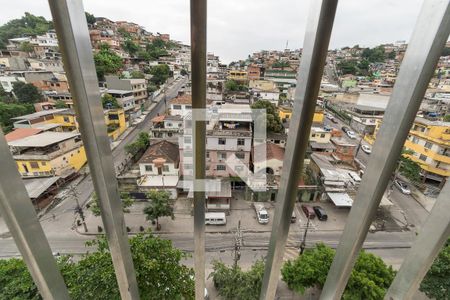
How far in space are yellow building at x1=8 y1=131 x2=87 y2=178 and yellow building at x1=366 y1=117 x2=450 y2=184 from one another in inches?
556

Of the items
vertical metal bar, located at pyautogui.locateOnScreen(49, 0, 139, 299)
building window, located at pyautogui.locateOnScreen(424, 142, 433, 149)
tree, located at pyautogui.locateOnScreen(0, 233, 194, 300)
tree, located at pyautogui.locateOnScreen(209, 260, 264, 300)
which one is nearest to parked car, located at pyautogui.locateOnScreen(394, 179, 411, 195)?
building window, located at pyautogui.locateOnScreen(424, 142, 433, 149)

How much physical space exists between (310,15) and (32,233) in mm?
1137

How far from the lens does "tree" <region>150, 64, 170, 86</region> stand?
2127cm

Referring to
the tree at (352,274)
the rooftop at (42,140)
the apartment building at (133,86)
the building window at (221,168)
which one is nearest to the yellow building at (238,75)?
the apartment building at (133,86)

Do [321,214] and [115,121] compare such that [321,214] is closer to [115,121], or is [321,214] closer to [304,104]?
[304,104]

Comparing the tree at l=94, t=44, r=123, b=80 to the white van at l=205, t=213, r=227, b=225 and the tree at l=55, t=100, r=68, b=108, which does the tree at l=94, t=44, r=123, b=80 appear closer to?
the tree at l=55, t=100, r=68, b=108

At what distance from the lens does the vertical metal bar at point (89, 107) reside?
1.86 feet

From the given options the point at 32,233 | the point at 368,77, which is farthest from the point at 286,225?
the point at 368,77

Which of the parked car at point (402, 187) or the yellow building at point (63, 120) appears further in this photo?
the yellow building at point (63, 120)

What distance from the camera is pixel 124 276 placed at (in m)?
1.02

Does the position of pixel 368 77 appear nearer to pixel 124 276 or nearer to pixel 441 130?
pixel 441 130

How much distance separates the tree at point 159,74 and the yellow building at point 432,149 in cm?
1894

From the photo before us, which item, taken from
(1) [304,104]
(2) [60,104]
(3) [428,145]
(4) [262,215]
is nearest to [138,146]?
(2) [60,104]

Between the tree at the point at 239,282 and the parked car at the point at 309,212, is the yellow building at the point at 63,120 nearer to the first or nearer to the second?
the tree at the point at 239,282
